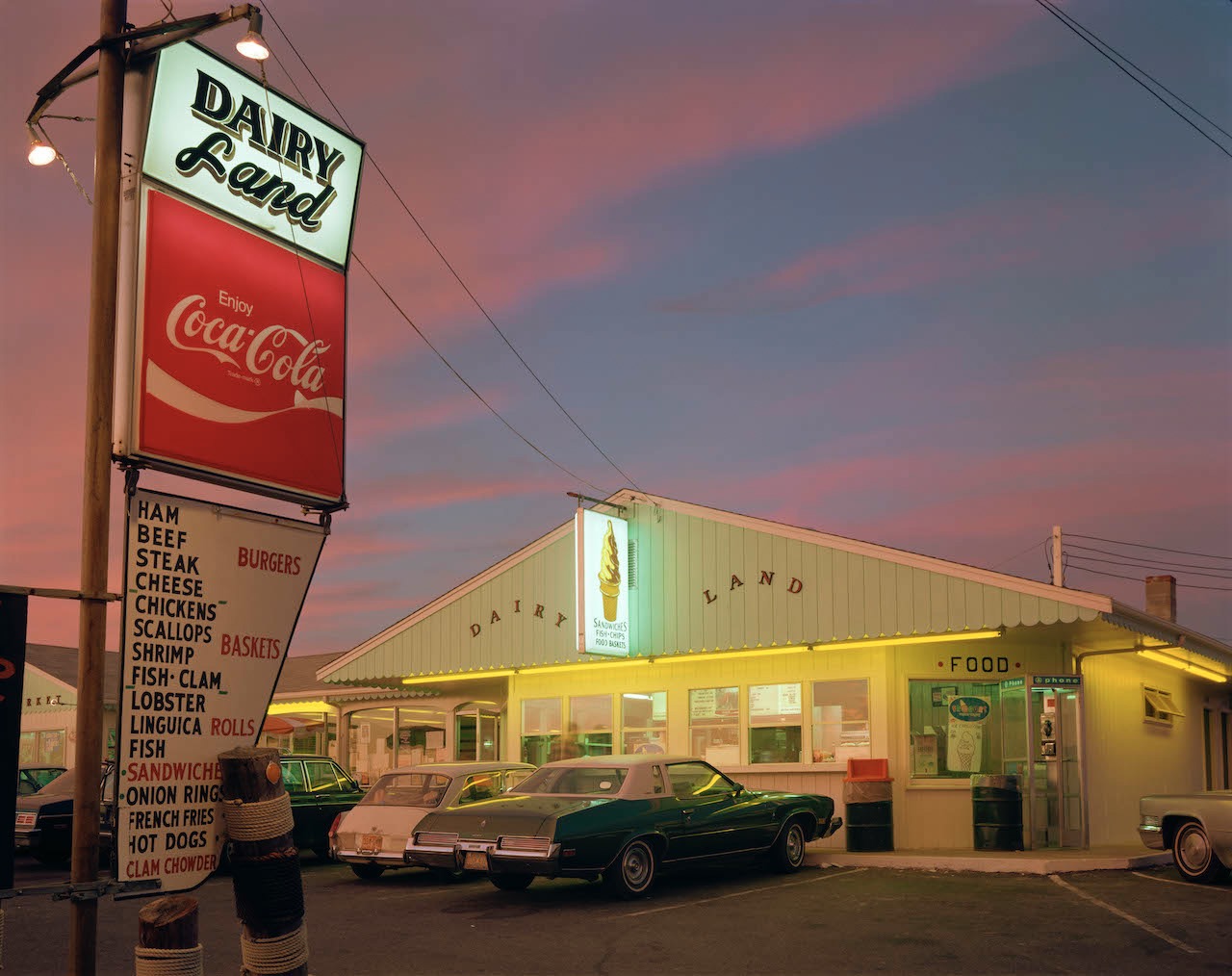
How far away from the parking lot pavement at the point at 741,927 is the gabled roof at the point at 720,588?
357 cm

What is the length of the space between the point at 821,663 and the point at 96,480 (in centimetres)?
1509

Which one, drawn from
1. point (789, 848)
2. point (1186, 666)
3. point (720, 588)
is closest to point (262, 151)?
point (789, 848)

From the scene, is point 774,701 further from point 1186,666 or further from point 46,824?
point 46,824

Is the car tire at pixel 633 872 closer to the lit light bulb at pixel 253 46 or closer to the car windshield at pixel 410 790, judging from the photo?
the car windshield at pixel 410 790

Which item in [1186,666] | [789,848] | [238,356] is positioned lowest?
[789,848]

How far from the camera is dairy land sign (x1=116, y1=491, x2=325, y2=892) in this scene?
6.12 m

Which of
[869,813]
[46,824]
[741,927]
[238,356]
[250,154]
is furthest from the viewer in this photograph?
[46,824]

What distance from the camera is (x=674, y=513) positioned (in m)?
21.0

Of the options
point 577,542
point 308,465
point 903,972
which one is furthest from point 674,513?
point 308,465

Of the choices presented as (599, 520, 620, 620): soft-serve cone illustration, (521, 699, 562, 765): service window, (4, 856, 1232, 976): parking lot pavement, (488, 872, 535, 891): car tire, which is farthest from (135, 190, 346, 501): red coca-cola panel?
(521, 699, 562, 765): service window

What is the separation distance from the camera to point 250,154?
721 cm

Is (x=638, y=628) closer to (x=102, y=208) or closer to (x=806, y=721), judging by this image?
(x=806, y=721)

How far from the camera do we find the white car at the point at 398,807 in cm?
1593

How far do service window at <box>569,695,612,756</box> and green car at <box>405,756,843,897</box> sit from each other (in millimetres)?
6461
